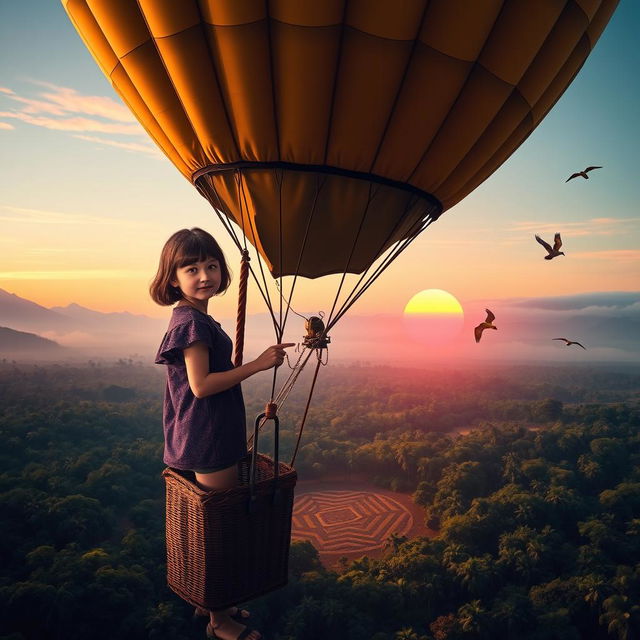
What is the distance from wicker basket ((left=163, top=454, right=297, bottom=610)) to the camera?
9.80 feet

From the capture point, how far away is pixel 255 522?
312cm

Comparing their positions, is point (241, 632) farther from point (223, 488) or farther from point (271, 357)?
point (271, 357)

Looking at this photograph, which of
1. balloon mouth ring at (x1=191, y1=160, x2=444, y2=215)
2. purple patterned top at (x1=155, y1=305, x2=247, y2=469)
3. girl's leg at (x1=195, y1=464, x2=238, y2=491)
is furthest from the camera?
balloon mouth ring at (x1=191, y1=160, x2=444, y2=215)

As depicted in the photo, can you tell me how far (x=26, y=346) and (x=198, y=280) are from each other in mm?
181120

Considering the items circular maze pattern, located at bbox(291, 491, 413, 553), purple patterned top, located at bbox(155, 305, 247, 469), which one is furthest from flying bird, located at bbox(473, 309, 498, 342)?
circular maze pattern, located at bbox(291, 491, 413, 553)

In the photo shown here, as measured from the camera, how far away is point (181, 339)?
290cm

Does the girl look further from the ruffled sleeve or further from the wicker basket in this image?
the wicker basket

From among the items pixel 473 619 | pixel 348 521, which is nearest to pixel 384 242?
pixel 473 619

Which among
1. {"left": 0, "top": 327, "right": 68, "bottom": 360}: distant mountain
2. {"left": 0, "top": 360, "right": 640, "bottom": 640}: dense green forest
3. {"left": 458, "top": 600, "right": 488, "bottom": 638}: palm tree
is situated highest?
{"left": 0, "top": 327, "right": 68, "bottom": 360}: distant mountain

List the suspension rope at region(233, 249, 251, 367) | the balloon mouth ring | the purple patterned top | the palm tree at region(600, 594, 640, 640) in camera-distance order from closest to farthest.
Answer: the purple patterned top < the suspension rope at region(233, 249, 251, 367) < the balloon mouth ring < the palm tree at region(600, 594, 640, 640)

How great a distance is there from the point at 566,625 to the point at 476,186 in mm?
29191

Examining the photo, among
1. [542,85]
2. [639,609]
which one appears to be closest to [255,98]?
[542,85]

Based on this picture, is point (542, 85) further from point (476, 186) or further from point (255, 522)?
point (255, 522)

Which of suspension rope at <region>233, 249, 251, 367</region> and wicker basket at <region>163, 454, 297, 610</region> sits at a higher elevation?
suspension rope at <region>233, 249, 251, 367</region>
